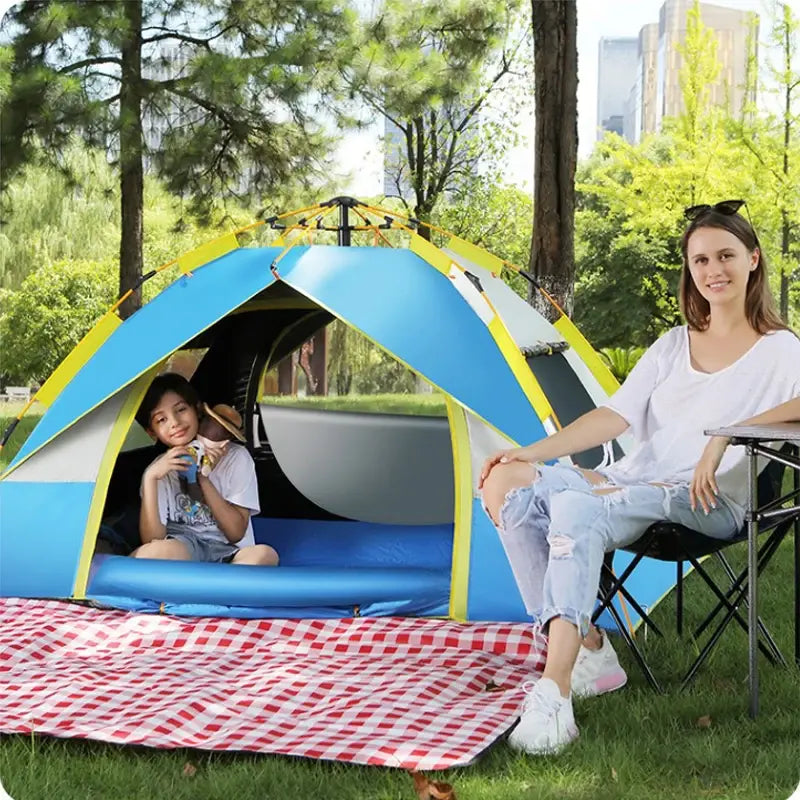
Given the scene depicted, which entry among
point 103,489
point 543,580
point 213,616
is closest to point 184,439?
point 103,489

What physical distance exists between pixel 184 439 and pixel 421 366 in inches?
29.7

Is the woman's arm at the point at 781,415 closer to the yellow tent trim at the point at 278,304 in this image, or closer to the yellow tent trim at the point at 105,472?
the yellow tent trim at the point at 105,472

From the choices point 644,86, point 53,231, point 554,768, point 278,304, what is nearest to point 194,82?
point 278,304

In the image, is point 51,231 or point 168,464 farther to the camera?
point 51,231

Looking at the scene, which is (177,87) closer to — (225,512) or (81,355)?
(81,355)

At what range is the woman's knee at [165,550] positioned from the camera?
3.22 metres

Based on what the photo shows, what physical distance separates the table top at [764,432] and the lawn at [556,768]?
1.78 feet

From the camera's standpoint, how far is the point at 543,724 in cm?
207

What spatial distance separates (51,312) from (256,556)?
12921 mm

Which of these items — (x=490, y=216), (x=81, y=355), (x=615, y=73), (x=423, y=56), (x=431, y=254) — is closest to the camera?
(x=431, y=254)

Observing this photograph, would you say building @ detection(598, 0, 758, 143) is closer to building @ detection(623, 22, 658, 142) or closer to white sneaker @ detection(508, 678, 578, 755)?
building @ detection(623, 22, 658, 142)

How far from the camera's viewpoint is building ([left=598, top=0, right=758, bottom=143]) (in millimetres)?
11031

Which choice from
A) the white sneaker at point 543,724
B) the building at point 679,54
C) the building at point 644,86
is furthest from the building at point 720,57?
the white sneaker at point 543,724

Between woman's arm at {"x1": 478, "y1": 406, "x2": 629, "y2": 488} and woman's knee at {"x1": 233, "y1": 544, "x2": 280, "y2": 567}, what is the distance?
39.6 inches
